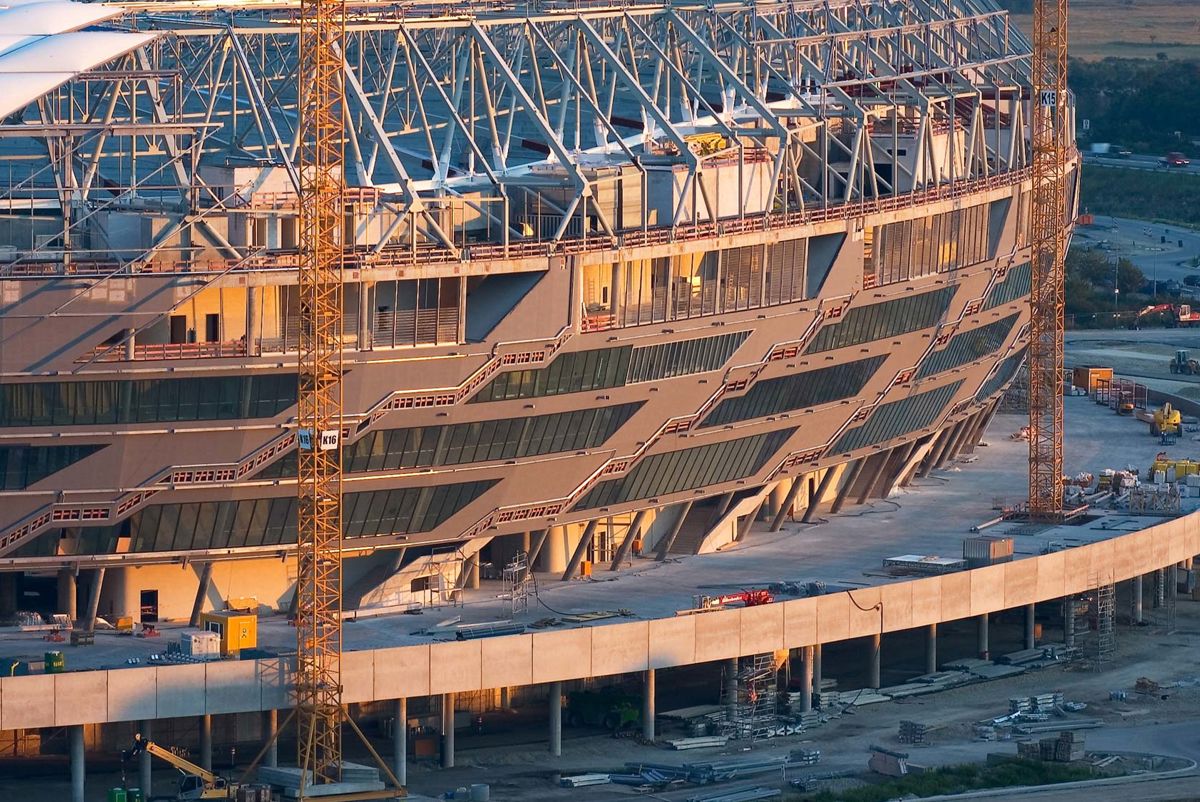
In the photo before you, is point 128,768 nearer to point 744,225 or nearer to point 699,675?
point 699,675

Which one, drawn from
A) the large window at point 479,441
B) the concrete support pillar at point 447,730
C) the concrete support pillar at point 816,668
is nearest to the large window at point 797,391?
the large window at point 479,441

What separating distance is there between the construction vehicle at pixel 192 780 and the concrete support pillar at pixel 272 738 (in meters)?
2.47

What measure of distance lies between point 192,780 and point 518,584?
2396 centimetres

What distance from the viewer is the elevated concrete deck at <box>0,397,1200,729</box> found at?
11638 centimetres

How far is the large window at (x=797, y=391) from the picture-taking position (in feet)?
469

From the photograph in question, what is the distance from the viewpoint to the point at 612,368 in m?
135

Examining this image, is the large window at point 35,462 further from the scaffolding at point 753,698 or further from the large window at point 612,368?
the scaffolding at point 753,698

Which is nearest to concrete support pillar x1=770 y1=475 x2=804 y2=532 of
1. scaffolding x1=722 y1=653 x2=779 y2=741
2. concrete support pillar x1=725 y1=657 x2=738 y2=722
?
scaffolding x1=722 y1=653 x2=779 y2=741

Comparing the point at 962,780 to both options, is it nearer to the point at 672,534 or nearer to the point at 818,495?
the point at 672,534

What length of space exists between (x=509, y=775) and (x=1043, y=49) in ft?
212

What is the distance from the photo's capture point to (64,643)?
123625mm

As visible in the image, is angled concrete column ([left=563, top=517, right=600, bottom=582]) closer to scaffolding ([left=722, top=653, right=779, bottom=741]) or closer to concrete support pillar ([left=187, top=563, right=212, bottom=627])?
scaffolding ([left=722, top=653, right=779, bottom=741])

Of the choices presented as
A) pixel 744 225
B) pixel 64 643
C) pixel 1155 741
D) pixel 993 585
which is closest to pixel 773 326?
pixel 744 225

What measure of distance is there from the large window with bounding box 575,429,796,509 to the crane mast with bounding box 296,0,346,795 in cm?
1928
